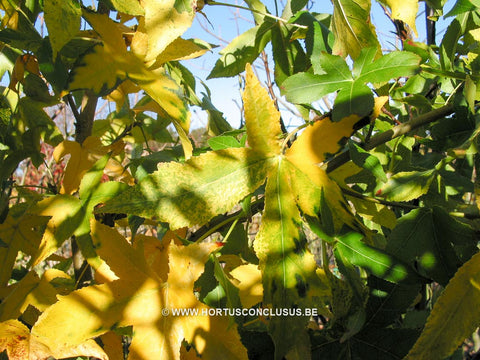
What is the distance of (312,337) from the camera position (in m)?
0.55

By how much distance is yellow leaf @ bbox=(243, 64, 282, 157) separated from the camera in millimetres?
381

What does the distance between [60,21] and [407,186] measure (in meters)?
0.42

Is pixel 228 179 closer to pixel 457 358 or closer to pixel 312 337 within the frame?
pixel 312 337

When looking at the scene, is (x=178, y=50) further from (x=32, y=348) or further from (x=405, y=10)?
(x=32, y=348)

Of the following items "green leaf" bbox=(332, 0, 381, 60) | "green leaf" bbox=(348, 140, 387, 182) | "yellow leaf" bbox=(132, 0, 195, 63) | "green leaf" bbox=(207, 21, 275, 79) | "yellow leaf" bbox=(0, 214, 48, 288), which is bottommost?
"yellow leaf" bbox=(0, 214, 48, 288)

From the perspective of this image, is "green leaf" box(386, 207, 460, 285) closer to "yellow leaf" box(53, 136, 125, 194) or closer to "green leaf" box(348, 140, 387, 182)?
"green leaf" box(348, 140, 387, 182)

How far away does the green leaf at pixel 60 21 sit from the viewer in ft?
1.36

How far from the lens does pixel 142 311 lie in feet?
1.41

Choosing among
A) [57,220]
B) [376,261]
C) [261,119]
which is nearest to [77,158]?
[57,220]

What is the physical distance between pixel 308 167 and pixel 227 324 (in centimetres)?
18

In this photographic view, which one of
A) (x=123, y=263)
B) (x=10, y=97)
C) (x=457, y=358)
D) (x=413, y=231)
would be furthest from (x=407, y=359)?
(x=10, y=97)

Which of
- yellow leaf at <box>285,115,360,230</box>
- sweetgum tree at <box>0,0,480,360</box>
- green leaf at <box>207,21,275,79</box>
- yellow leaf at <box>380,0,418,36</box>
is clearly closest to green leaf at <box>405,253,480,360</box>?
sweetgum tree at <box>0,0,480,360</box>

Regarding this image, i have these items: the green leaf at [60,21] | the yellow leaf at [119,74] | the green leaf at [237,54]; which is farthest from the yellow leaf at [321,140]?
the green leaf at [237,54]

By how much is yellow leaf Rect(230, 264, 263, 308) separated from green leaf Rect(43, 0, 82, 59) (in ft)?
1.07
